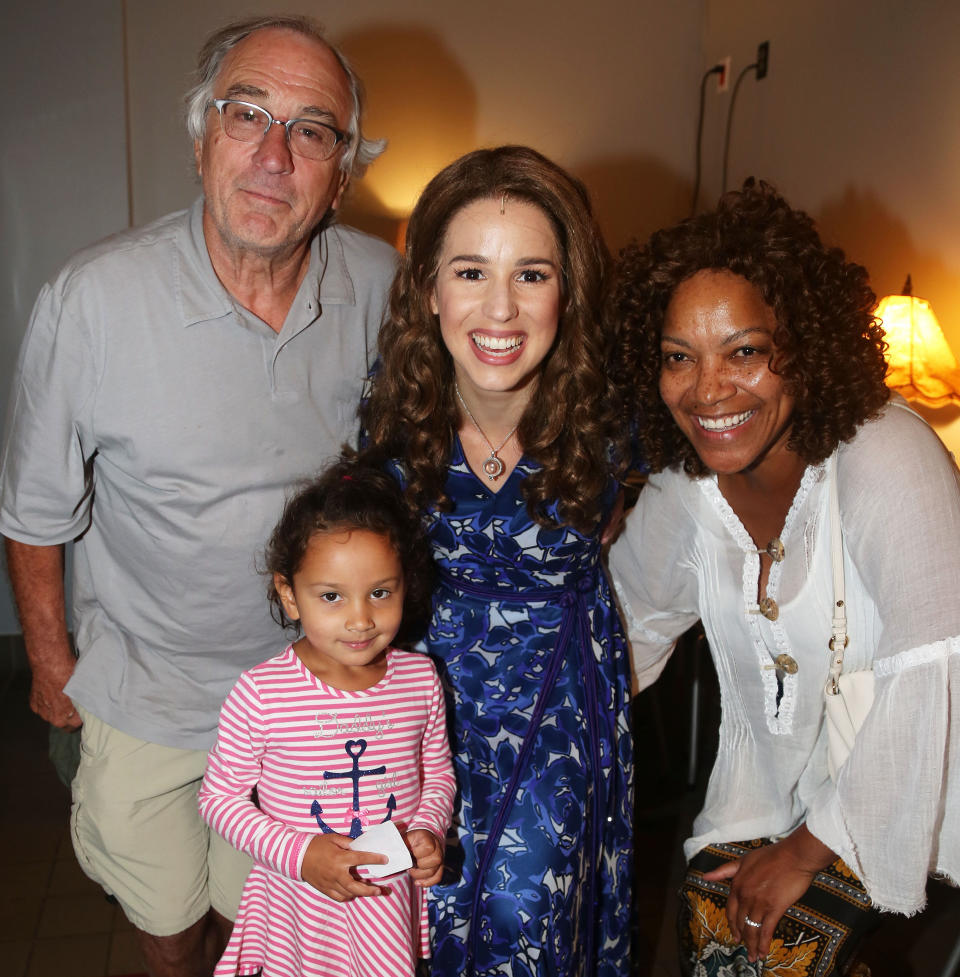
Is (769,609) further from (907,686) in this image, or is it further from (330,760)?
(330,760)

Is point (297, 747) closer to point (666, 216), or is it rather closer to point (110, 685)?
point (110, 685)

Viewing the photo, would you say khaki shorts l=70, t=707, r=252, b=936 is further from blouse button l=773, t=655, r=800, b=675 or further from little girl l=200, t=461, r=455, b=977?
blouse button l=773, t=655, r=800, b=675

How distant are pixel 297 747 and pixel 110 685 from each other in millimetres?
565

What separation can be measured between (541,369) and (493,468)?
0.24 m

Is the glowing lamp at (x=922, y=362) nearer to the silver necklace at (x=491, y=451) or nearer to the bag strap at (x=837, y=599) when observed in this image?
the bag strap at (x=837, y=599)

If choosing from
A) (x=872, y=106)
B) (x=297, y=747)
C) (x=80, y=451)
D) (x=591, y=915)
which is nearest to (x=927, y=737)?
(x=591, y=915)

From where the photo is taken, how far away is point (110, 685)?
6.56ft

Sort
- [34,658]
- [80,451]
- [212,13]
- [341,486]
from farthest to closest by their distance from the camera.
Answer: [212,13] → [34,658] → [80,451] → [341,486]

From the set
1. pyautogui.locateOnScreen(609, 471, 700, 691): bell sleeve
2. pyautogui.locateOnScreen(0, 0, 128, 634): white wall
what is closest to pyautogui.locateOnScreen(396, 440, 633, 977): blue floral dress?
pyautogui.locateOnScreen(609, 471, 700, 691): bell sleeve

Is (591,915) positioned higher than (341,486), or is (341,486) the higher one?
(341,486)

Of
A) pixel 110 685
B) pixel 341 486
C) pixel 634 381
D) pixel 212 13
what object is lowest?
pixel 110 685

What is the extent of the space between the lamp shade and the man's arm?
250 cm

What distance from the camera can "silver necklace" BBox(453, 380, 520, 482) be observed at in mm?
1974

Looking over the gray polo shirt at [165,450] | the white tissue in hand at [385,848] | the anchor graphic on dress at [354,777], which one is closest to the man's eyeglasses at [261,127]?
the gray polo shirt at [165,450]
